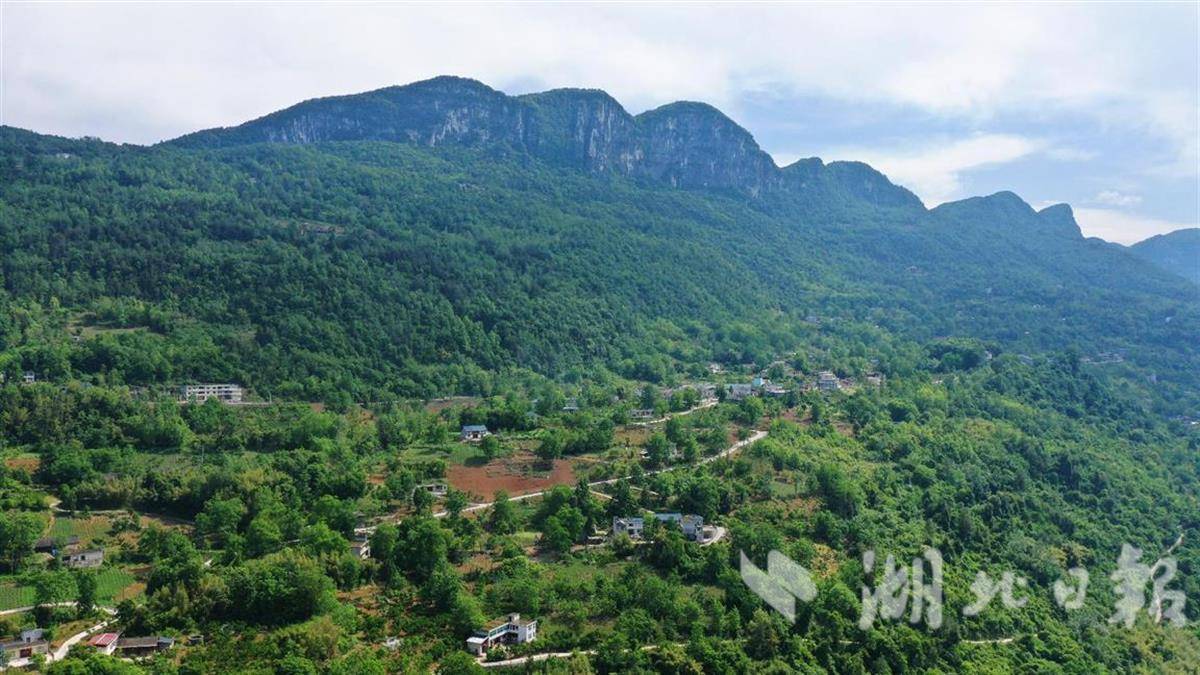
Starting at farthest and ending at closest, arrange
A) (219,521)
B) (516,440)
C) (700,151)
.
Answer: (700,151), (516,440), (219,521)

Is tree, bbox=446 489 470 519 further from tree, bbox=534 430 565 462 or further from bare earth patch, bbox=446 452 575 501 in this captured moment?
tree, bbox=534 430 565 462

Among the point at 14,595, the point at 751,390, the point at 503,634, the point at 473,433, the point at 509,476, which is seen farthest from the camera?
the point at 751,390

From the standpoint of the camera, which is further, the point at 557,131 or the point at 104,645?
the point at 557,131

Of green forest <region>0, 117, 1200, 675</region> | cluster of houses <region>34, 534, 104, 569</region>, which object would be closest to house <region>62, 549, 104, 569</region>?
cluster of houses <region>34, 534, 104, 569</region>

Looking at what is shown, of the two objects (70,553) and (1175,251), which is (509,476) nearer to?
(70,553)

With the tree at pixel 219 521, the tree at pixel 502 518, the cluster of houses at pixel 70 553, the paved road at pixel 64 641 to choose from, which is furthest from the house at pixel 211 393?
the paved road at pixel 64 641

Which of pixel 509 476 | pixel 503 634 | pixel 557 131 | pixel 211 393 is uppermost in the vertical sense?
pixel 557 131

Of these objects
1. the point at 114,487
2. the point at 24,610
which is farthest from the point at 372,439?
the point at 24,610

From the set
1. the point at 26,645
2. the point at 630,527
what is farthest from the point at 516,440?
the point at 26,645
